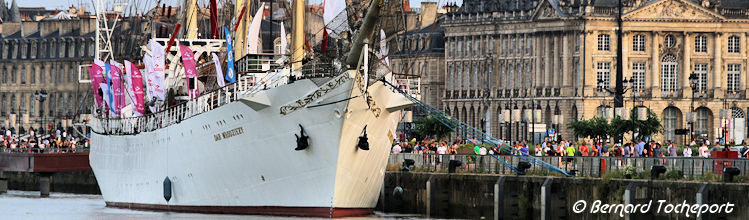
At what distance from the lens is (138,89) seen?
283 feet

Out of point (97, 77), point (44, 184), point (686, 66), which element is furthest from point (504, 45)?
point (97, 77)

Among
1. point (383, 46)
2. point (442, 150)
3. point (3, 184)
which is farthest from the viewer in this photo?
point (3, 184)

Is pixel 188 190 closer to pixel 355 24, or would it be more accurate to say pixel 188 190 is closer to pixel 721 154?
pixel 355 24

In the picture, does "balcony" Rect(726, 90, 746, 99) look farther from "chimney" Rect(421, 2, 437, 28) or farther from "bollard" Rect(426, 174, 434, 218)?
"bollard" Rect(426, 174, 434, 218)

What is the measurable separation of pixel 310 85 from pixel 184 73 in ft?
51.1

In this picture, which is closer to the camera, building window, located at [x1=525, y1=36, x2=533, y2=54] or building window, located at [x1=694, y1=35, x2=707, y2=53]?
building window, located at [x1=694, y1=35, x2=707, y2=53]

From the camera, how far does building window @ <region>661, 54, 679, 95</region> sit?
17288 cm

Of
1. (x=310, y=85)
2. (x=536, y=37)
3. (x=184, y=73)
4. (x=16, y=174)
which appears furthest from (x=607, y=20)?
(x=310, y=85)

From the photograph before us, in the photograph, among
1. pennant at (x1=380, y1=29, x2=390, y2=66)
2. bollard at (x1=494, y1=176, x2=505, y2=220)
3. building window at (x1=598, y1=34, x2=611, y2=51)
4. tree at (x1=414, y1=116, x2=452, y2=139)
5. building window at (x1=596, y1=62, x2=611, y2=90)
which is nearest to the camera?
pennant at (x1=380, y1=29, x2=390, y2=66)

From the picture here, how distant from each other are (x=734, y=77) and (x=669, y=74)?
5.10 meters

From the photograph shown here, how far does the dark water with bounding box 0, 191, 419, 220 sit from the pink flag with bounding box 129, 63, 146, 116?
3.71 m

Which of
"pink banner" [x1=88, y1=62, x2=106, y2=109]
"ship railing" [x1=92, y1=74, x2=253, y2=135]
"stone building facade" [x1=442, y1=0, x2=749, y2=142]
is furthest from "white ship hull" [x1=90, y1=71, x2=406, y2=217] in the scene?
"stone building facade" [x1=442, y1=0, x2=749, y2=142]

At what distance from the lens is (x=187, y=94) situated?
85.6 meters

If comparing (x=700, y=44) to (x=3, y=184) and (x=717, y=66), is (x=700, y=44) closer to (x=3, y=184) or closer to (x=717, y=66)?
(x=717, y=66)
